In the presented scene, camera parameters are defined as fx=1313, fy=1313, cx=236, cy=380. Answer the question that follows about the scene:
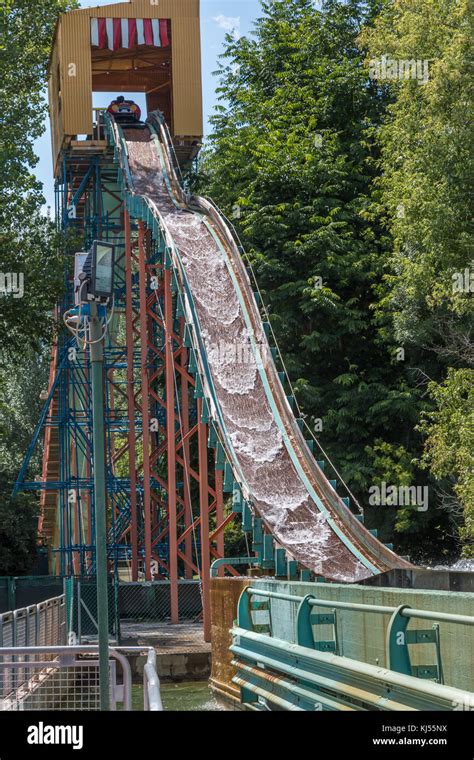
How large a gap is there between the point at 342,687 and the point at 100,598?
1848 millimetres

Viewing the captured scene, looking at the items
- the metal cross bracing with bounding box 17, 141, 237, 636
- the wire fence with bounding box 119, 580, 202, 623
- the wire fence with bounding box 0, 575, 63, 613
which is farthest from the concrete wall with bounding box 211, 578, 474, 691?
the metal cross bracing with bounding box 17, 141, 237, 636

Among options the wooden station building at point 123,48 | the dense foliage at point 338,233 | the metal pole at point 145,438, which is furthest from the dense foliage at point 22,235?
the dense foliage at point 338,233

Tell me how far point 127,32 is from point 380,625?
2975 centimetres

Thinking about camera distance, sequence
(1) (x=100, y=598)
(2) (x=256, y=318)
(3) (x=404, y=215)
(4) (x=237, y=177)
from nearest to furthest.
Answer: (1) (x=100, y=598), (2) (x=256, y=318), (3) (x=404, y=215), (4) (x=237, y=177)

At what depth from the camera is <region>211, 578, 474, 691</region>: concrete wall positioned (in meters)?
7.89

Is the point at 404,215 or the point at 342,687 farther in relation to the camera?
the point at 404,215

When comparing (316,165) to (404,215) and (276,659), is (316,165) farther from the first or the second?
(276,659)

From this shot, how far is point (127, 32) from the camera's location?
36.4m

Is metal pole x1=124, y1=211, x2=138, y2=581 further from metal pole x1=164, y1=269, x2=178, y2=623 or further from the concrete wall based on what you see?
the concrete wall

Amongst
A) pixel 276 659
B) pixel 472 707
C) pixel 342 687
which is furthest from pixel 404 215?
pixel 472 707

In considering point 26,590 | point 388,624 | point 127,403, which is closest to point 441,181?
point 127,403

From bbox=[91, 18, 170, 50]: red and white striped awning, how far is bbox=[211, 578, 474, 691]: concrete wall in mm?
24688

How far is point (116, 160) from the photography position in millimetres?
35031
